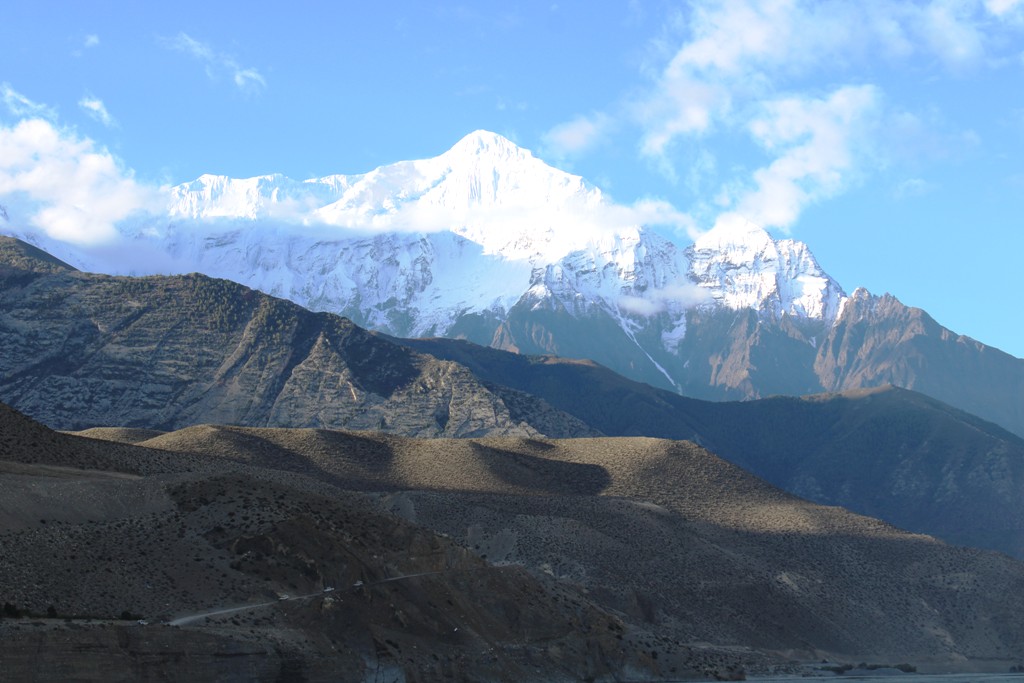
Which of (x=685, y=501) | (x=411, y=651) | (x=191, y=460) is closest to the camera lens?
(x=411, y=651)

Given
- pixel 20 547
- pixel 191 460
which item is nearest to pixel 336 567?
pixel 20 547

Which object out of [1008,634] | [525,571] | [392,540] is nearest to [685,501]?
[1008,634]

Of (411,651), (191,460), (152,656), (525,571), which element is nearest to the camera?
(152,656)

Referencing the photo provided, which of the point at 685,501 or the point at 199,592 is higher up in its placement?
the point at 685,501

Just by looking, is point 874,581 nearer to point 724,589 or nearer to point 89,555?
point 724,589

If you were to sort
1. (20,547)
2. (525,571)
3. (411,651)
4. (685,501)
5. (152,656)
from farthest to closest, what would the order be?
1. (685,501)
2. (525,571)
3. (411,651)
4. (20,547)
5. (152,656)

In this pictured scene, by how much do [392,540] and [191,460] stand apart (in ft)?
187

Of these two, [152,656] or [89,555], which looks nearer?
[152,656]

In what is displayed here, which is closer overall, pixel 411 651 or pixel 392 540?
pixel 411 651

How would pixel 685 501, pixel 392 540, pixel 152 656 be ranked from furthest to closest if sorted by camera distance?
pixel 685 501 → pixel 392 540 → pixel 152 656

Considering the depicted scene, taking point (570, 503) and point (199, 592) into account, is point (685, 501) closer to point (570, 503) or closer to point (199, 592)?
point (570, 503)

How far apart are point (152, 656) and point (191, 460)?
257ft

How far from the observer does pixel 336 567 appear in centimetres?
8906

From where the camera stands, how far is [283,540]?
3519 inches
